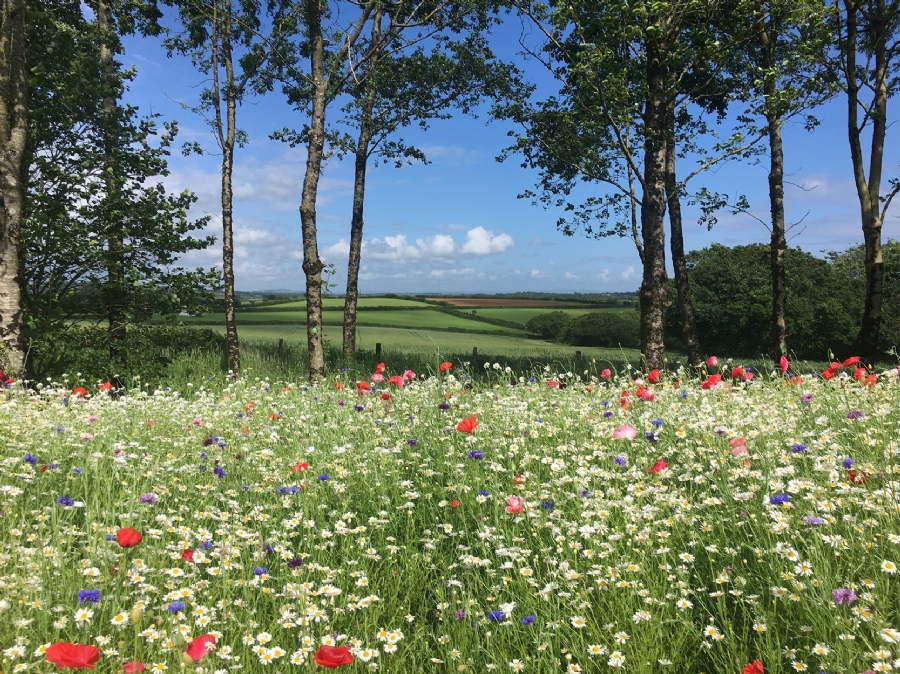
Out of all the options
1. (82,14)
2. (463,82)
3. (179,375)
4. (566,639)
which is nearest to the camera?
(566,639)

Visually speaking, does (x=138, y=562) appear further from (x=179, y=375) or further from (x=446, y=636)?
(x=179, y=375)

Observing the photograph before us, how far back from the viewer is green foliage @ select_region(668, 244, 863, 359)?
122 ft

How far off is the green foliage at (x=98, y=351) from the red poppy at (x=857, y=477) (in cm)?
1290

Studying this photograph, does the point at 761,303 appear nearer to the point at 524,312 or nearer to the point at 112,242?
the point at 524,312

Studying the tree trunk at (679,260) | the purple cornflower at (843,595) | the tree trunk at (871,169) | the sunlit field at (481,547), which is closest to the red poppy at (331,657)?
the sunlit field at (481,547)

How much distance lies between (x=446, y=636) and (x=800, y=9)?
563 inches

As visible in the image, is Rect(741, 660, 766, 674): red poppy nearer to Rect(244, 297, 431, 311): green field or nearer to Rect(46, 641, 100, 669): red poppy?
Rect(46, 641, 100, 669): red poppy

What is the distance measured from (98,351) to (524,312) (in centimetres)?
5040

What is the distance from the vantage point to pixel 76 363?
12180mm

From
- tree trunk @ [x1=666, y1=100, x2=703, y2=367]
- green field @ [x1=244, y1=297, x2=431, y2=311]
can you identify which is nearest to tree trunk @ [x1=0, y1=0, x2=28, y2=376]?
tree trunk @ [x1=666, y1=100, x2=703, y2=367]

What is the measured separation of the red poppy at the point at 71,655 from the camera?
2.03 metres

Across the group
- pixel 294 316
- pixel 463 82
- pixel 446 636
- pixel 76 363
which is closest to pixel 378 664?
pixel 446 636

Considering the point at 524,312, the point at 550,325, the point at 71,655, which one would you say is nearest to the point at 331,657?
the point at 71,655

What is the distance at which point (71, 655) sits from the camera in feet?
6.72
